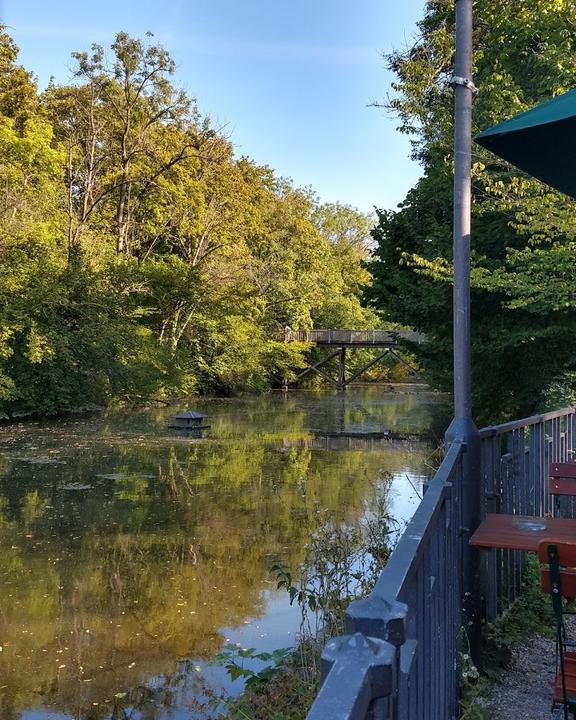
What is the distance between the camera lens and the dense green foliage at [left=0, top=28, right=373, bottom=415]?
21797mm

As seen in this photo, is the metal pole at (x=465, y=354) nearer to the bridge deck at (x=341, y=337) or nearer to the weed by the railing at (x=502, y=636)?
the weed by the railing at (x=502, y=636)

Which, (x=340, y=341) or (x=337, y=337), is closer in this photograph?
(x=340, y=341)

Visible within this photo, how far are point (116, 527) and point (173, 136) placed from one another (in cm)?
2707

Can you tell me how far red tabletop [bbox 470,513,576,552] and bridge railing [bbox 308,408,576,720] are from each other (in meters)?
0.09

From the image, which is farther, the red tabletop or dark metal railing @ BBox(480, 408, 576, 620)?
dark metal railing @ BBox(480, 408, 576, 620)

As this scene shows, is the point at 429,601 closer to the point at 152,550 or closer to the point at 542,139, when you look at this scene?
the point at 542,139

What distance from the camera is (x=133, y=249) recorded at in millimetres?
34156

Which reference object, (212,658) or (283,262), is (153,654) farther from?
(283,262)

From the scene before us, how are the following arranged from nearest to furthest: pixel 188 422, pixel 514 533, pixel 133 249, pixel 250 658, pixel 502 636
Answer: pixel 514 533 → pixel 502 636 → pixel 250 658 → pixel 188 422 → pixel 133 249

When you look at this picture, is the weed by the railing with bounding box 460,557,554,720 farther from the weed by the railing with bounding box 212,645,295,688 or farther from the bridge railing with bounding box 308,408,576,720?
the weed by the railing with bounding box 212,645,295,688

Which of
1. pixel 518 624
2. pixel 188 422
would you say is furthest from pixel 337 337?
pixel 518 624

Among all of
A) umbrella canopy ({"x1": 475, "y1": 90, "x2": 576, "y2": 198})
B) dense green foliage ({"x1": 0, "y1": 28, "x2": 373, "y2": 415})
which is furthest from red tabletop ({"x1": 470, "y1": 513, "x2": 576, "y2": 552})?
dense green foliage ({"x1": 0, "y1": 28, "x2": 373, "y2": 415})

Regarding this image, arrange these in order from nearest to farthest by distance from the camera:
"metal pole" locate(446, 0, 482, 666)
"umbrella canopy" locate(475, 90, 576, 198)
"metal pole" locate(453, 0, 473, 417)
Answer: "umbrella canopy" locate(475, 90, 576, 198) < "metal pole" locate(446, 0, 482, 666) < "metal pole" locate(453, 0, 473, 417)

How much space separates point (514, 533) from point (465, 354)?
0.89m
